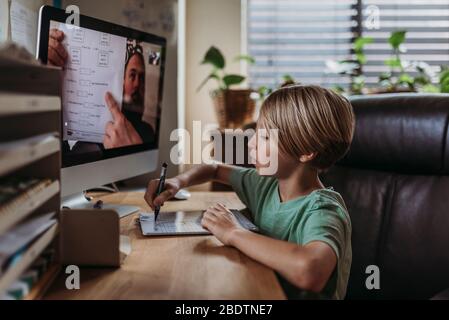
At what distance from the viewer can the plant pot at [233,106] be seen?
8.15 feet

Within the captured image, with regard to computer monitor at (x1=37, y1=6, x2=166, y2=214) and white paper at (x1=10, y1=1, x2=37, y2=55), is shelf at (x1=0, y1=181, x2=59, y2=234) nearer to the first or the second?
computer monitor at (x1=37, y1=6, x2=166, y2=214)

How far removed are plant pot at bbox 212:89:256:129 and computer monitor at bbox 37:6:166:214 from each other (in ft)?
2.89

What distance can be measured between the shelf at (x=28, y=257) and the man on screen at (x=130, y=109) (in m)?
0.57

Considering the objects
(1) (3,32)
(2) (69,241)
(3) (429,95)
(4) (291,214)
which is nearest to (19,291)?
(2) (69,241)

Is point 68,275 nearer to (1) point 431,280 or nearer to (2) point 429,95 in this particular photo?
(1) point 431,280

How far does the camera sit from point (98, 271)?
0.87 m

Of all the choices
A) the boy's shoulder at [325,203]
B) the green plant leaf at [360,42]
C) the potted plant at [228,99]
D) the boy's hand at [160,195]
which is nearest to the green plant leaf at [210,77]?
the potted plant at [228,99]

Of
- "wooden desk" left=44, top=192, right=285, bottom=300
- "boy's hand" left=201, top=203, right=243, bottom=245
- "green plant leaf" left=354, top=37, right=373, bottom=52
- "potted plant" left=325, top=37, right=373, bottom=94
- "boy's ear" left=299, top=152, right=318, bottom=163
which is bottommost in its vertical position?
"wooden desk" left=44, top=192, right=285, bottom=300

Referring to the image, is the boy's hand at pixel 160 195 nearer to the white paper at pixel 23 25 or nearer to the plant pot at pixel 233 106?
the white paper at pixel 23 25

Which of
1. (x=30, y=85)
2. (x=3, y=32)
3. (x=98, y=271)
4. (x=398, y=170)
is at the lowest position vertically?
(x=98, y=271)

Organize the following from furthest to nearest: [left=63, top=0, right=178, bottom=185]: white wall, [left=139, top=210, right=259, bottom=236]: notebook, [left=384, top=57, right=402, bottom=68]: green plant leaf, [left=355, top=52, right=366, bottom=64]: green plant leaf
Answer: [left=355, top=52, right=366, bottom=64]: green plant leaf
[left=384, top=57, right=402, bottom=68]: green plant leaf
[left=63, top=0, right=178, bottom=185]: white wall
[left=139, top=210, right=259, bottom=236]: notebook

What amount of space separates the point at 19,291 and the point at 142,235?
441 millimetres

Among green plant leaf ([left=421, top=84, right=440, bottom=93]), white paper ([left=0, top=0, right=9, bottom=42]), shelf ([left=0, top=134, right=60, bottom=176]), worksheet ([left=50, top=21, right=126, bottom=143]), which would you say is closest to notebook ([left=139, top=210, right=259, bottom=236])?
worksheet ([left=50, top=21, right=126, bottom=143])

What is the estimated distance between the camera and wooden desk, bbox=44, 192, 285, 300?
2.54 feet
